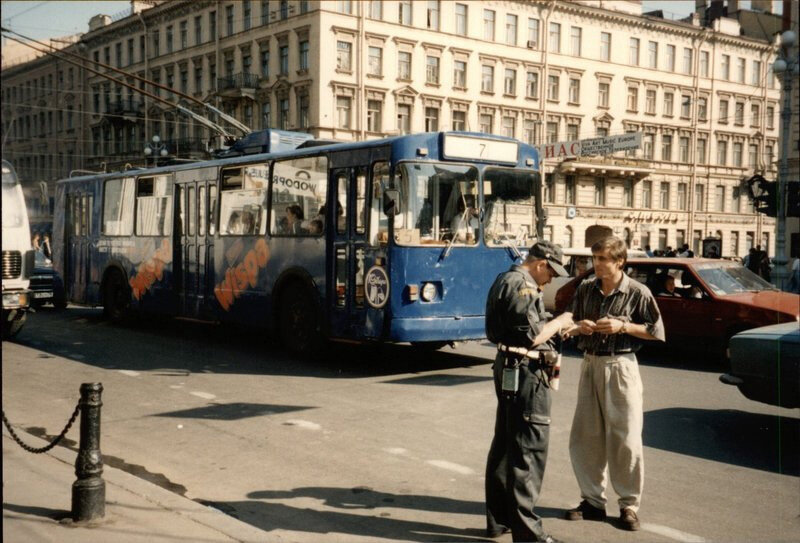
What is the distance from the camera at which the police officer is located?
486 cm

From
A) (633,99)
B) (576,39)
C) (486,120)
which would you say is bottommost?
(486,120)

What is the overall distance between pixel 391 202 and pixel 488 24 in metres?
41.7

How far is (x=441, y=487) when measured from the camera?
20.0 ft

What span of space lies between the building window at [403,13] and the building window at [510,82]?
→ 27.9 feet

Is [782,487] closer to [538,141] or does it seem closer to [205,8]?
[205,8]

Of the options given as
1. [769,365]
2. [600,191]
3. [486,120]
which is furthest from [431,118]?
[769,365]

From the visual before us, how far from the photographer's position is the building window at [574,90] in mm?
54438

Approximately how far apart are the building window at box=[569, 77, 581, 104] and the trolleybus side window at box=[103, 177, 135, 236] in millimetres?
41807

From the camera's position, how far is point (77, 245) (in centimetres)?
1872

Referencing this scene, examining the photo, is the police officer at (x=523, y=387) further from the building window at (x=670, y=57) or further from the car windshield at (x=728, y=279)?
the building window at (x=670, y=57)

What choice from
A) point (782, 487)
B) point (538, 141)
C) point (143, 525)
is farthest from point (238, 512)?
point (538, 141)

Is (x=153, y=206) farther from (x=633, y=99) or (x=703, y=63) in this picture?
(x=703, y=63)

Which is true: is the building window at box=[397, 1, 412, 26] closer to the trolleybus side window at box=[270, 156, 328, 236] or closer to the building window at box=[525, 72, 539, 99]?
the building window at box=[525, 72, 539, 99]

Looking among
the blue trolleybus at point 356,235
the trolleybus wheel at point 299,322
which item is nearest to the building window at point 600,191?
the blue trolleybus at point 356,235
